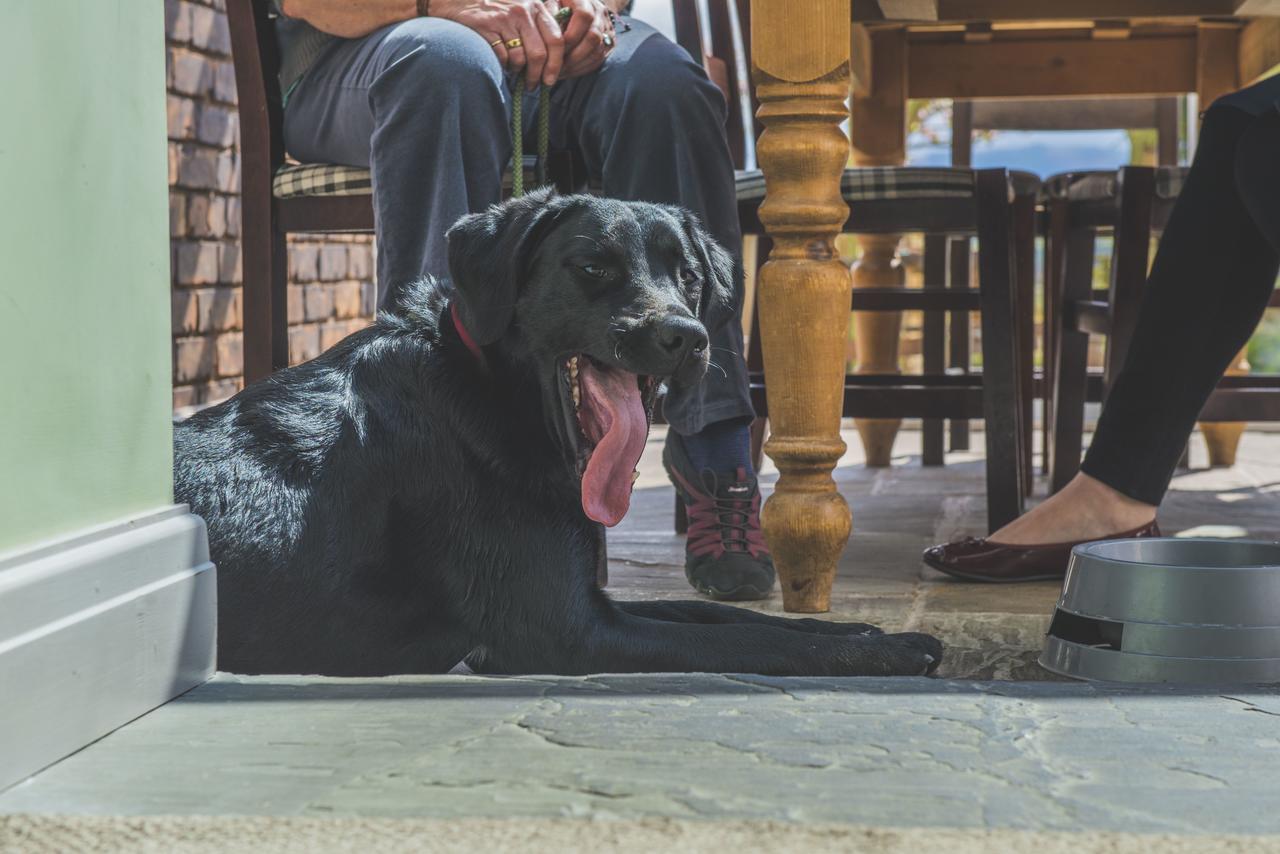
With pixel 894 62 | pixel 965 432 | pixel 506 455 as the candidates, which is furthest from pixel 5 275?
pixel 965 432

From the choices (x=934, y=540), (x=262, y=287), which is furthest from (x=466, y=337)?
(x=934, y=540)

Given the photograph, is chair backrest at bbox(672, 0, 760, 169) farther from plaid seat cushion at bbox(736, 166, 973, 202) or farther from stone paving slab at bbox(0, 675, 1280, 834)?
stone paving slab at bbox(0, 675, 1280, 834)

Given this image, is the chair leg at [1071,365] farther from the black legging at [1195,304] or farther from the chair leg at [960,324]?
the chair leg at [960,324]

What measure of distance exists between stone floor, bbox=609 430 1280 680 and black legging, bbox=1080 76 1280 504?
26 cm

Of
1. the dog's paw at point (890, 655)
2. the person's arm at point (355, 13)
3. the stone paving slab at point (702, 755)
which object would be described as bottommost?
the dog's paw at point (890, 655)

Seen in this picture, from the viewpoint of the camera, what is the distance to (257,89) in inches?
91.4

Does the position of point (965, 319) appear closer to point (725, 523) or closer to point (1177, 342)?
point (1177, 342)

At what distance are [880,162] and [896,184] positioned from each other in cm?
138

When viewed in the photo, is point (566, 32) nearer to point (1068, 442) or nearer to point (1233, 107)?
point (1233, 107)

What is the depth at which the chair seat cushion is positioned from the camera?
7.38 feet

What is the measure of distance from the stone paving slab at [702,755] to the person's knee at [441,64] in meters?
1.01

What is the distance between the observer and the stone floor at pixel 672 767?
86 centimetres

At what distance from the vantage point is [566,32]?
2086 millimetres

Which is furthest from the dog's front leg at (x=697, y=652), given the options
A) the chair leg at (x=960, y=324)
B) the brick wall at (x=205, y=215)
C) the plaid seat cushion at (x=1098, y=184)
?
the chair leg at (x=960, y=324)
